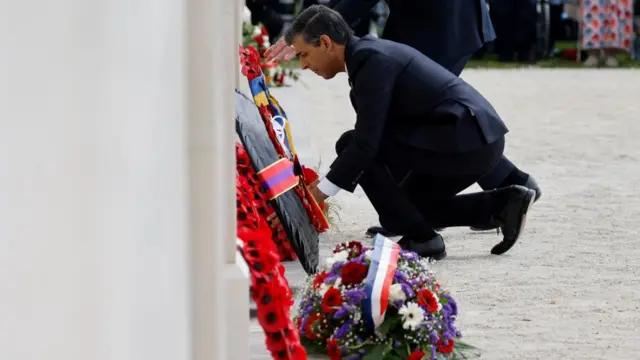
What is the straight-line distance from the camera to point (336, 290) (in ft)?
9.93

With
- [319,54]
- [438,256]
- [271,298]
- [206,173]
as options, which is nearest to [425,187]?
[438,256]

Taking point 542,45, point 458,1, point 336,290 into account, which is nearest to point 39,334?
point 336,290

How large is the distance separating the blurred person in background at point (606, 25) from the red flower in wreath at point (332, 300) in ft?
40.8

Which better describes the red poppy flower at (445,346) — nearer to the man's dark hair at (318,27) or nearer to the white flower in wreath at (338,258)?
the white flower in wreath at (338,258)

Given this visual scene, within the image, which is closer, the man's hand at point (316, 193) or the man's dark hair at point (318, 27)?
the man's dark hair at point (318, 27)

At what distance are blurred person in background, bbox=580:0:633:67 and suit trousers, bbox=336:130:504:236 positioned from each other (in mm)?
10770

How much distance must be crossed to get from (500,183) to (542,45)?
11508mm

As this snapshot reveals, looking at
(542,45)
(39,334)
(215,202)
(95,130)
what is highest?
(95,130)

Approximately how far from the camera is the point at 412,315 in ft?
9.62

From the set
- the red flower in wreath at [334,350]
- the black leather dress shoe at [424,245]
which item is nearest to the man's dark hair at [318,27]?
the black leather dress shoe at [424,245]

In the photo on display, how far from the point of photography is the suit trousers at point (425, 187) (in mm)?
4324

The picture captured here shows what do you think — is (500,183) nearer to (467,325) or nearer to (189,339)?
(467,325)

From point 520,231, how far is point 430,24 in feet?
3.42

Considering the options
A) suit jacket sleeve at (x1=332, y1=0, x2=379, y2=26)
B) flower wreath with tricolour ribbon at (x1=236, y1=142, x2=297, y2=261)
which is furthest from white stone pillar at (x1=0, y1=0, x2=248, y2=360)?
suit jacket sleeve at (x1=332, y1=0, x2=379, y2=26)
